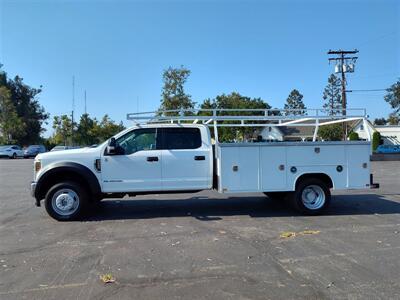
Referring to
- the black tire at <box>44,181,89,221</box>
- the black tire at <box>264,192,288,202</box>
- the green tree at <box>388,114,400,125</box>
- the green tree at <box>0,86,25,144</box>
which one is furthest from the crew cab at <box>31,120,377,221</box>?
the green tree at <box>388,114,400,125</box>

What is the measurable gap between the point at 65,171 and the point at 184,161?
2.53 m

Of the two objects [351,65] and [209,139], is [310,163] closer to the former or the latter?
[209,139]

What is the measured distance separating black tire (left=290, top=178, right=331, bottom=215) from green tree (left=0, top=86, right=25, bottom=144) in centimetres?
5559

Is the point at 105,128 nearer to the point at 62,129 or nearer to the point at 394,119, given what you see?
the point at 62,129

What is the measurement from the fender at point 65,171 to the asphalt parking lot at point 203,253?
0.67 m

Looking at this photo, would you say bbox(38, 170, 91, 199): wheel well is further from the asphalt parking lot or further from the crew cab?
the asphalt parking lot

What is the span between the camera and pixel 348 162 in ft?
30.6

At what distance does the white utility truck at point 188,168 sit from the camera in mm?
8773

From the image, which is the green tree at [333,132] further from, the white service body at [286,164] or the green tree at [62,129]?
the green tree at [62,129]

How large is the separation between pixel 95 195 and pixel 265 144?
393cm

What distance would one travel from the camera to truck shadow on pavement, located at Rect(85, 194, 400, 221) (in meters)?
9.37

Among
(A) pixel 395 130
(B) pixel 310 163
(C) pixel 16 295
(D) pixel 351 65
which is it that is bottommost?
(C) pixel 16 295

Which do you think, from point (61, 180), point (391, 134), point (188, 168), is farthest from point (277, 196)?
point (391, 134)

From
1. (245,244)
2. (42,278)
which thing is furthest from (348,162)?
(42,278)
